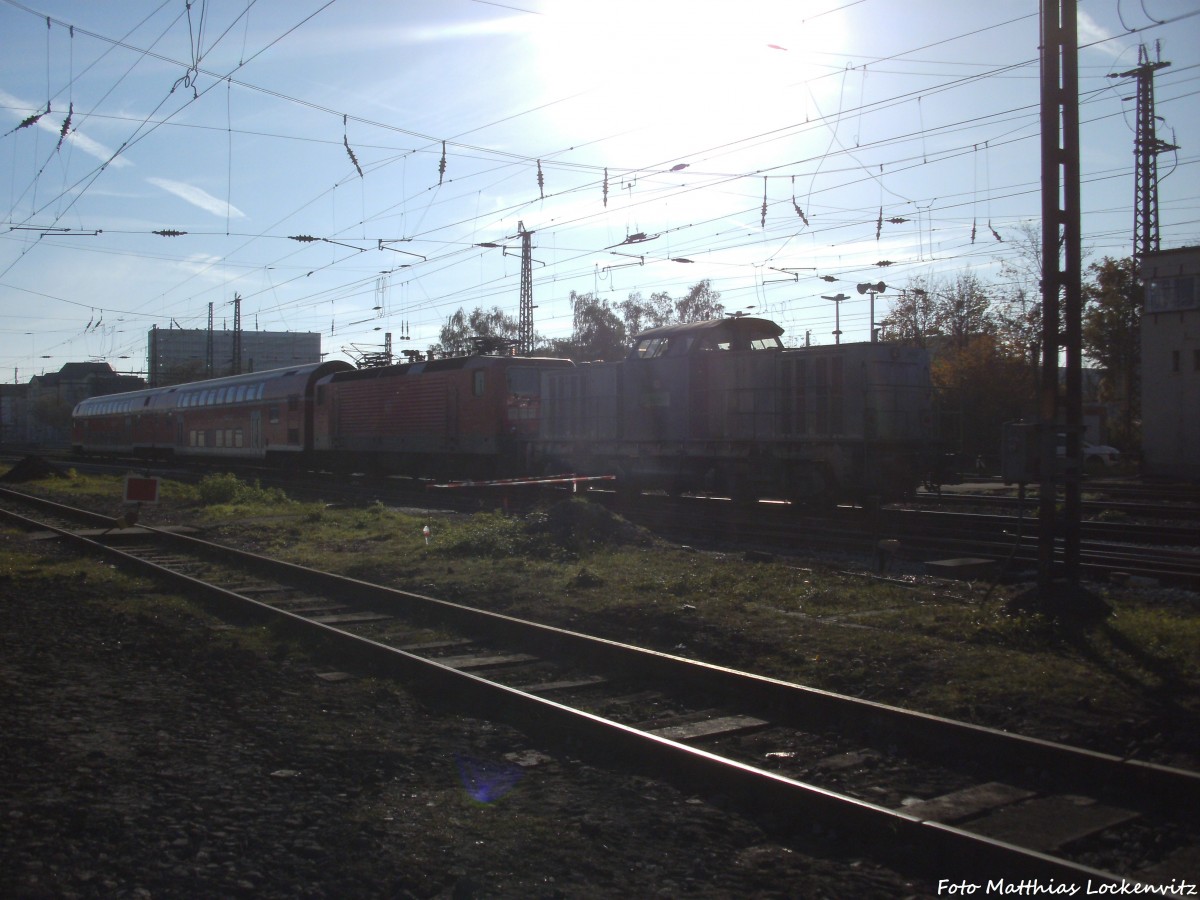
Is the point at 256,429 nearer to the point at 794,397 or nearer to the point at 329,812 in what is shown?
the point at 794,397

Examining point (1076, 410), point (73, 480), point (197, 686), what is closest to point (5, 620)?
point (197, 686)

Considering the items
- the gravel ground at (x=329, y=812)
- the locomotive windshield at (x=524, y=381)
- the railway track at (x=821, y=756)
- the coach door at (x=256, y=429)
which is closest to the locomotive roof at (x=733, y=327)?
the locomotive windshield at (x=524, y=381)

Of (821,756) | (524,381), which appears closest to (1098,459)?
(524,381)

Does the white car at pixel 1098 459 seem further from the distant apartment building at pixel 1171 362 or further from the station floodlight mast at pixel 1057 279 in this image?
the station floodlight mast at pixel 1057 279

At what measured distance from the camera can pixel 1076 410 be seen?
8.88 m

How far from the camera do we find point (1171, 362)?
34.5m

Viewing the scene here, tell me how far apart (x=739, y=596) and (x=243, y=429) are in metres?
30.6

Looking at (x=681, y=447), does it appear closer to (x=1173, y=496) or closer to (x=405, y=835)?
(x=1173, y=496)

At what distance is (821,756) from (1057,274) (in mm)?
5554

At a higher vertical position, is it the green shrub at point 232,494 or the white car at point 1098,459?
the white car at point 1098,459

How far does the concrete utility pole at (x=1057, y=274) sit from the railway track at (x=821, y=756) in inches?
146

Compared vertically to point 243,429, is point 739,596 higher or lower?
lower

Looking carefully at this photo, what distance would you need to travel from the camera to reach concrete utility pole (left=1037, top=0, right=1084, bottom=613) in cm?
857

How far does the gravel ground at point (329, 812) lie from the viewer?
12.8ft
